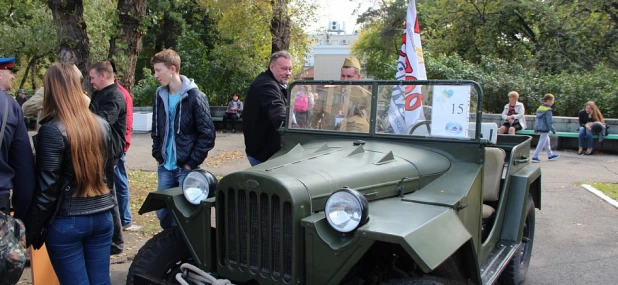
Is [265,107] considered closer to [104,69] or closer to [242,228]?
[104,69]

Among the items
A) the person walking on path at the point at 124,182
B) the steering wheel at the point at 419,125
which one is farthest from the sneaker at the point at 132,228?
the steering wheel at the point at 419,125

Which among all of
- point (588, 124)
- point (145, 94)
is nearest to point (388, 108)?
point (588, 124)

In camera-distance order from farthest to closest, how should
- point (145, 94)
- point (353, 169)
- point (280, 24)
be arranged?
point (145, 94) < point (280, 24) < point (353, 169)

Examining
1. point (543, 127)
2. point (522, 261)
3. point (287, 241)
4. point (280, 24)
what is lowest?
point (522, 261)

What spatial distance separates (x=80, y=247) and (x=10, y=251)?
53 cm

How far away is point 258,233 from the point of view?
299 centimetres

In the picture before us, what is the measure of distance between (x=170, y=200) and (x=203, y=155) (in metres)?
1.19

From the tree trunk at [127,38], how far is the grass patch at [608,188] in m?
7.63

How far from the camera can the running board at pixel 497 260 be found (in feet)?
11.7

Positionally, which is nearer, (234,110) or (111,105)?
(111,105)

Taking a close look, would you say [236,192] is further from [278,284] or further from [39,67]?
[39,67]

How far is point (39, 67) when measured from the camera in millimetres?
31266

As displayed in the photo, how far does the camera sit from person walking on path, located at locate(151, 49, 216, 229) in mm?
4594

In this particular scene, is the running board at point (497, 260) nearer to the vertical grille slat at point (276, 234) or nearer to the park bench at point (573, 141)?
the vertical grille slat at point (276, 234)
